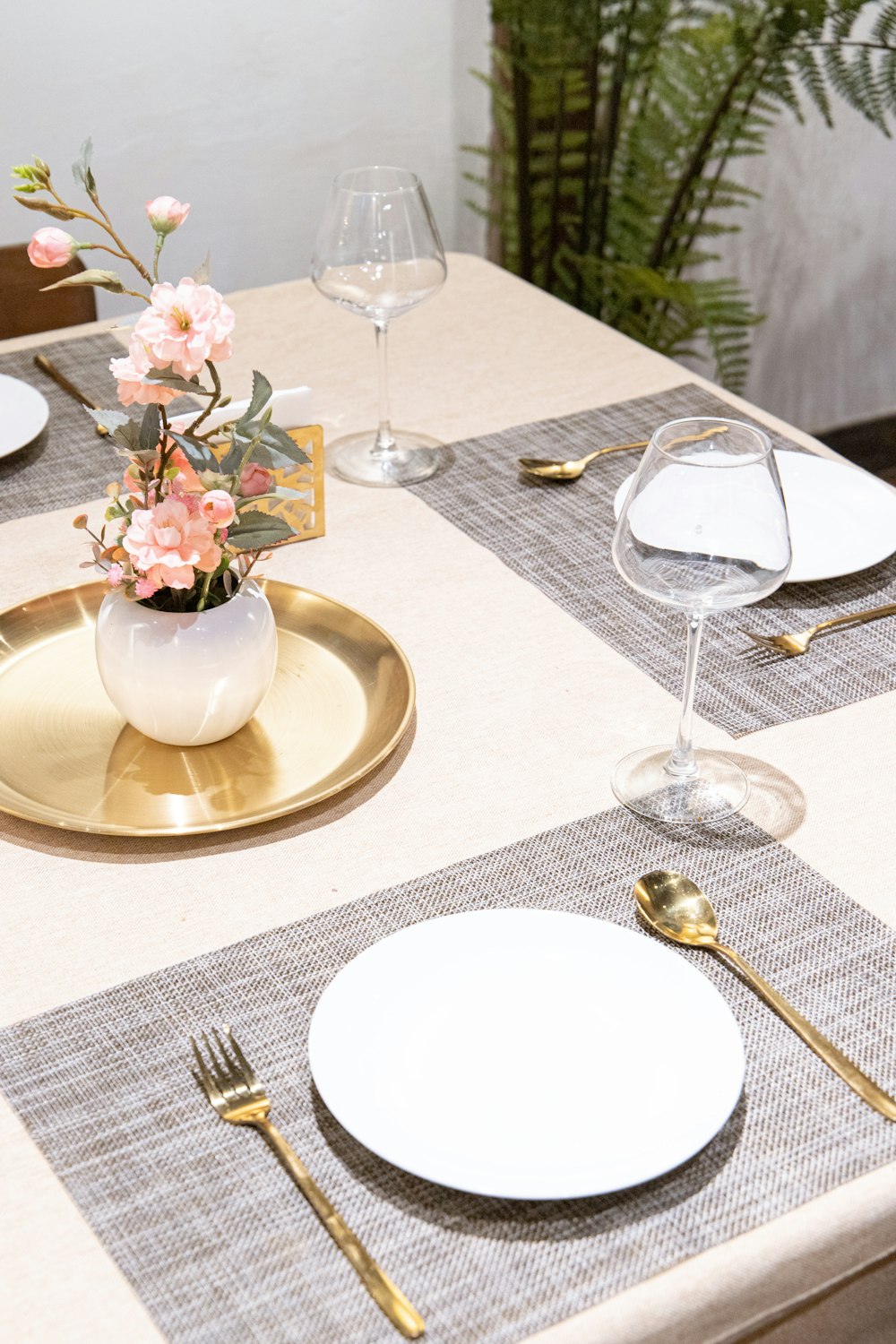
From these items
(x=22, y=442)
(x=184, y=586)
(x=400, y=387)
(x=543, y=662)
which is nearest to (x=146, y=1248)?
(x=184, y=586)

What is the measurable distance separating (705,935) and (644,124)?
226cm

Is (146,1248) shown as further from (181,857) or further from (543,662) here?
(543,662)

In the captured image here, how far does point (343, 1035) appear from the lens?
741 millimetres

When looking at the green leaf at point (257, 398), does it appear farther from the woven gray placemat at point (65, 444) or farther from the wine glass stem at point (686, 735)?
the woven gray placemat at point (65, 444)

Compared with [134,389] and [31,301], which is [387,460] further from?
[31,301]

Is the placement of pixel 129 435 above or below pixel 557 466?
above

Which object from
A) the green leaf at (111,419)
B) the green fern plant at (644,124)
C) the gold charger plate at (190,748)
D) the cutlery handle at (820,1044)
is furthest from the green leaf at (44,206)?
the green fern plant at (644,124)

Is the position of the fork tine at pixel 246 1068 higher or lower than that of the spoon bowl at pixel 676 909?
lower

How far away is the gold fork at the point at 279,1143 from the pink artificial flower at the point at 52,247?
47 centimetres

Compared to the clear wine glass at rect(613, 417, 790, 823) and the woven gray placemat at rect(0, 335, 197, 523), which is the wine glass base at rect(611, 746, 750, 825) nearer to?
the clear wine glass at rect(613, 417, 790, 823)

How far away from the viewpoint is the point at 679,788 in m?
0.97

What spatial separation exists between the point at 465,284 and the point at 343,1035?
52.8 inches

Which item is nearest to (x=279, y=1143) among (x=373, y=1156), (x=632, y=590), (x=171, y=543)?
(x=373, y=1156)

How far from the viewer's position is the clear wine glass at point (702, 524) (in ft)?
2.78
